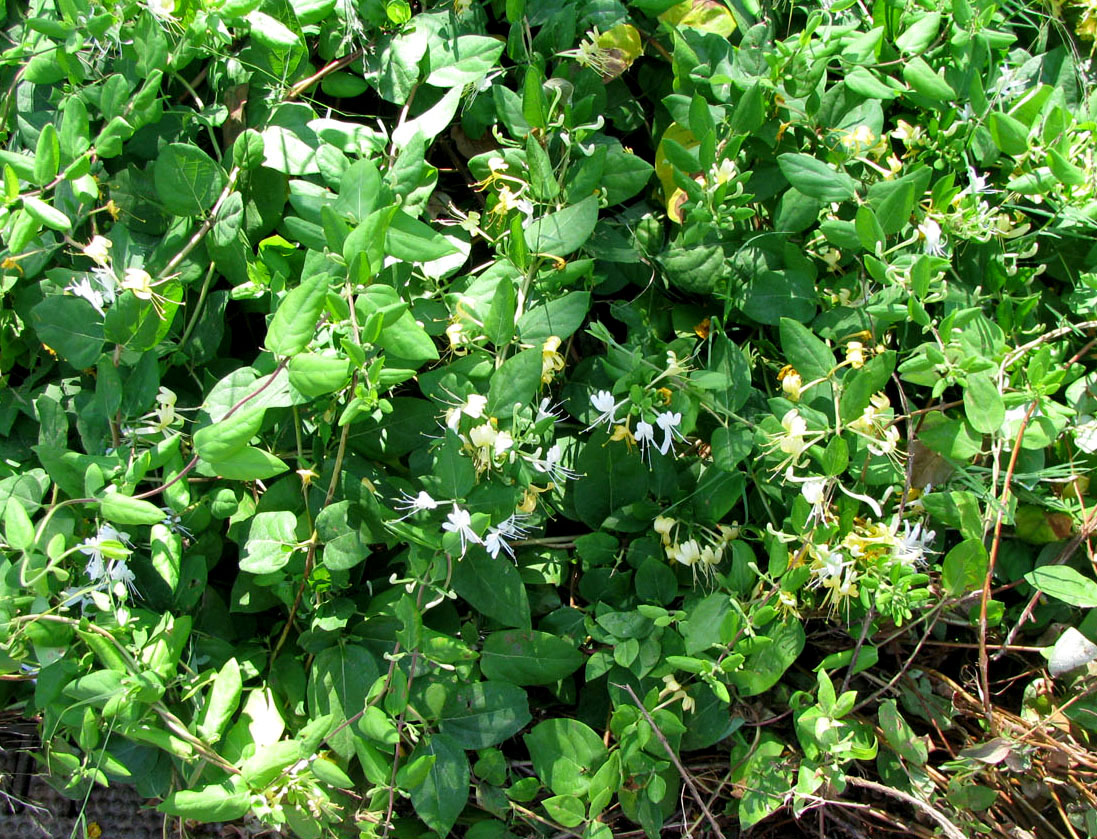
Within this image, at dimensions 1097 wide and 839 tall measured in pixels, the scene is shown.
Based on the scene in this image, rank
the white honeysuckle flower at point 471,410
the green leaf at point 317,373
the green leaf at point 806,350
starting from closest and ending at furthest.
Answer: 1. the green leaf at point 317,373
2. the white honeysuckle flower at point 471,410
3. the green leaf at point 806,350

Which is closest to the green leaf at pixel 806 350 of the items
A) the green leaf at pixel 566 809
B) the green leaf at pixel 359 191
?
the green leaf at pixel 359 191

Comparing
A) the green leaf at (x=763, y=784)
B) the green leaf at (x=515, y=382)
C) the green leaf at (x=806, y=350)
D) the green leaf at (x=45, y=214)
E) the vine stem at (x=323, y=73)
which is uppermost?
the vine stem at (x=323, y=73)

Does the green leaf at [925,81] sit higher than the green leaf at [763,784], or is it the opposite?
the green leaf at [925,81]

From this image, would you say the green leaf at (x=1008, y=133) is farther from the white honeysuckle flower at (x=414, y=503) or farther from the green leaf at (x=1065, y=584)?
the white honeysuckle flower at (x=414, y=503)

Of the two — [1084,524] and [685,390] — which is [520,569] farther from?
[1084,524]

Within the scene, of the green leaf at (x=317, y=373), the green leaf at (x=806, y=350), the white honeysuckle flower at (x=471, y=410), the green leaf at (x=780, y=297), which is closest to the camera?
the green leaf at (x=317, y=373)

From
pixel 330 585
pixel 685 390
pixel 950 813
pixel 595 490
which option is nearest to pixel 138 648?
pixel 330 585

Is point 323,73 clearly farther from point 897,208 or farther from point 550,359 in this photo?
point 897,208

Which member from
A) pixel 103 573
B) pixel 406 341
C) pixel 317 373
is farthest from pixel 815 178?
pixel 103 573

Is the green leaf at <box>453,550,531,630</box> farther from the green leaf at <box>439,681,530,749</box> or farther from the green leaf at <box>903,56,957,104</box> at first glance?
the green leaf at <box>903,56,957,104</box>
